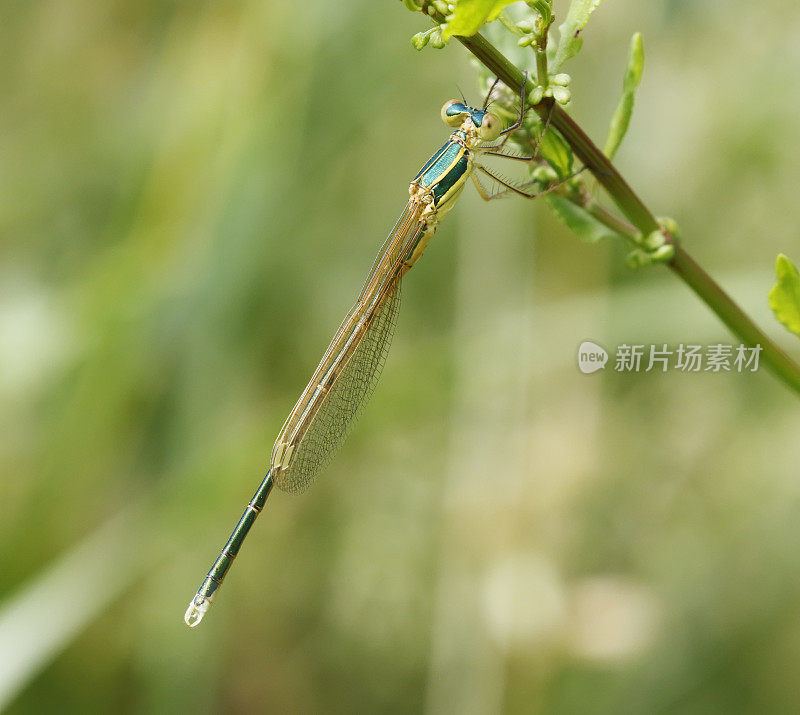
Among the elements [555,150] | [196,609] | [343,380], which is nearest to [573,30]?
[555,150]

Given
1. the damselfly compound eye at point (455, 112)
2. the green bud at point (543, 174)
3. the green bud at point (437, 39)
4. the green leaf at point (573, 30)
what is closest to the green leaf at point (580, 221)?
the green bud at point (543, 174)

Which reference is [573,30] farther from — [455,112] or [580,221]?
[455,112]

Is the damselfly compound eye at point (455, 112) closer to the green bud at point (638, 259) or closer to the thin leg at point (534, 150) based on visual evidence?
the thin leg at point (534, 150)

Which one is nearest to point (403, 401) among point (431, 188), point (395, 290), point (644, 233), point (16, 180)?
point (395, 290)

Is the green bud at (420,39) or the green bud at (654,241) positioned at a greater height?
the green bud at (420,39)

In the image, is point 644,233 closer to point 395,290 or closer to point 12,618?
point 395,290

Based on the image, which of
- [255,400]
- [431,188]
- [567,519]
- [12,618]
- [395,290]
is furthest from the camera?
[255,400]
